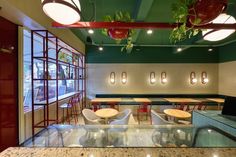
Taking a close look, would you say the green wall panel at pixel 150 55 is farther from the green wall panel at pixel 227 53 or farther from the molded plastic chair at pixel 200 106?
the molded plastic chair at pixel 200 106

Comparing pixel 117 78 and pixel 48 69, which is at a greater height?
pixel 48 69

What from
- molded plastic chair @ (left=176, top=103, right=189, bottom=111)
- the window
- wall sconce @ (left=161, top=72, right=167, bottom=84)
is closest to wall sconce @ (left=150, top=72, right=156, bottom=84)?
wall sconce @ (left=161, top=72, right=167, bottom=84)

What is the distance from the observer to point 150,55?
8.12 metres

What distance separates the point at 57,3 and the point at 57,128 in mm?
1396

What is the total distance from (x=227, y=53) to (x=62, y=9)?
7992 millimetres

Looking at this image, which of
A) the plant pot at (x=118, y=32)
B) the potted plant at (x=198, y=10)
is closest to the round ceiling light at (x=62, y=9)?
the plant pot at (x=118, y=32)

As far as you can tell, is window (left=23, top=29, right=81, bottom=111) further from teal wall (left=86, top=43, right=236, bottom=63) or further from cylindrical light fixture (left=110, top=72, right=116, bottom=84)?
cylindrical light fixture (left=110, top=72, right=116, bottom=84)

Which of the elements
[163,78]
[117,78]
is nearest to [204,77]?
[163,78]

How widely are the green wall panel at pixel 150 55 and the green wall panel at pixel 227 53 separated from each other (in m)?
0.26

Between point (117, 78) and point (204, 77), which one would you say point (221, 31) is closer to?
point (117, 78)

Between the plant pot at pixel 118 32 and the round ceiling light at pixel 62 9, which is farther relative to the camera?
the plant pot at pixel 118 32

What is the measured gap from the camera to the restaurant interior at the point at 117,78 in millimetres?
1455

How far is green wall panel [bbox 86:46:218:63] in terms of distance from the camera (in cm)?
808

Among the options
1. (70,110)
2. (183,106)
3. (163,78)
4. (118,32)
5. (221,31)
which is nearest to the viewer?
(221,31)
